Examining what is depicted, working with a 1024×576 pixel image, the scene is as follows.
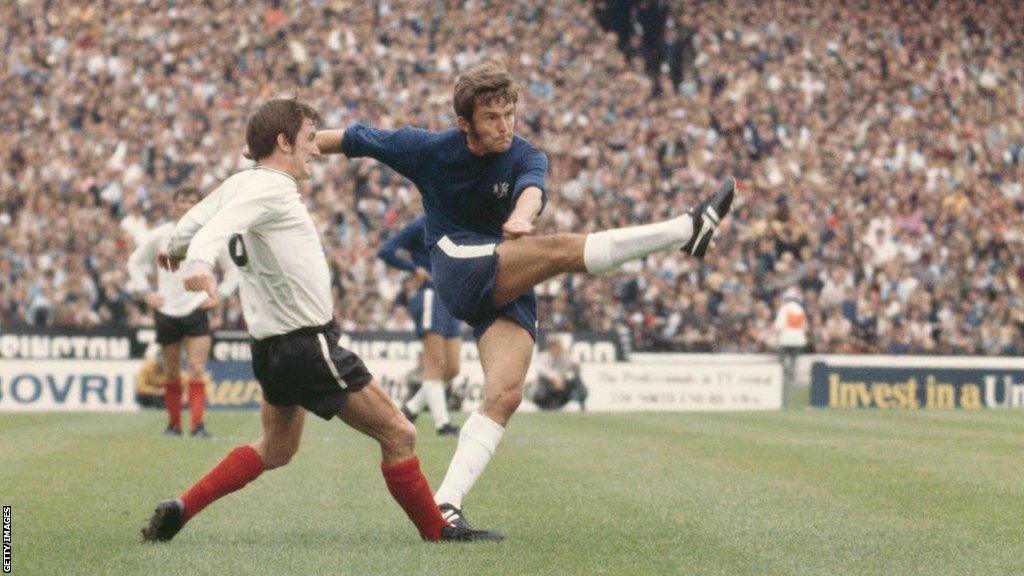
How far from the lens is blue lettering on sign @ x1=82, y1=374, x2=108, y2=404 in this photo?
69.7 ft

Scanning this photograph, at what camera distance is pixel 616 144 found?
2978 centimetres

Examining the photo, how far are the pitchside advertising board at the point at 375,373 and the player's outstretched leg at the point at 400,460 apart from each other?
14.7 metres

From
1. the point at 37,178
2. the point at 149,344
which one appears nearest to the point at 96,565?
the point at 149,344

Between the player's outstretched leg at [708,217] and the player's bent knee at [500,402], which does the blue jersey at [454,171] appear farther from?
the player's outstretched leg at [708,217]

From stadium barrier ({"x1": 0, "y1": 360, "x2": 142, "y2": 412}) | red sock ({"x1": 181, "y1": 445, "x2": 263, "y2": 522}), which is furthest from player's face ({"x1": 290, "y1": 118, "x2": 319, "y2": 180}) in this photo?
stadium barrier ({"x1": 0, "y1": 360, "x2": 142, "y2": 412})

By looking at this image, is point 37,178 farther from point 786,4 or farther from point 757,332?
point 786,4

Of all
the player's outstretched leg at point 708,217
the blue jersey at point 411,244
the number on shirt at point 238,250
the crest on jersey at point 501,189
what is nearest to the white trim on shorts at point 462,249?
the crest on jersey at point 501,189

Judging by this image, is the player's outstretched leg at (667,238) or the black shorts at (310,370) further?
the player's outstretched leg at (667,238)

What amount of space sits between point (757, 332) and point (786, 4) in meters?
11.5

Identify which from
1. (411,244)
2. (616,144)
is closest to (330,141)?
(411,244)

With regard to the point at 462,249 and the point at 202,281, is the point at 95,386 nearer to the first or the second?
the point at 462,249

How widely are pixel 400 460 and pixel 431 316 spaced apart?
27.0 feet

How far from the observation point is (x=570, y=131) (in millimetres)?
29453

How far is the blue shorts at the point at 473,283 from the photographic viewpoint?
688cm
